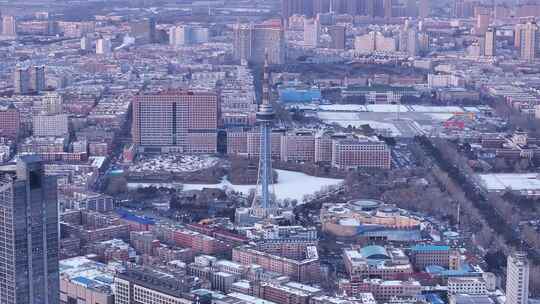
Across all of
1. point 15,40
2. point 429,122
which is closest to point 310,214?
point 429,122

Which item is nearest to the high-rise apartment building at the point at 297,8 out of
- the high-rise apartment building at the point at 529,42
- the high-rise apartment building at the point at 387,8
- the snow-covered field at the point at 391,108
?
the high-rise apartment building at the point at 387,8

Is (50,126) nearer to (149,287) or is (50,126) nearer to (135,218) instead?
(135,218)

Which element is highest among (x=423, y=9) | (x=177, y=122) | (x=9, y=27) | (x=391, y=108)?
(x=423, y=9)

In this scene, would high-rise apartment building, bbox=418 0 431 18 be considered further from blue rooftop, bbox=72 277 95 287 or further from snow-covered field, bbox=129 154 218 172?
blue rooftop, bbox=72 277 95 287

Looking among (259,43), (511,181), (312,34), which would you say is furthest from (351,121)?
(312,34)

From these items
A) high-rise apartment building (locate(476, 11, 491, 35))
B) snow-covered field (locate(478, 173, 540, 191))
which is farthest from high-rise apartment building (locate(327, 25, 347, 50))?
snow-covered field (locate(478, 173, 540, 191))

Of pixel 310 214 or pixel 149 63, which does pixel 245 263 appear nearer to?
pixel 310 214
